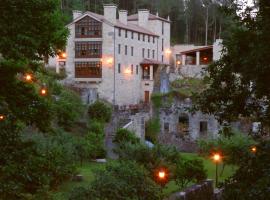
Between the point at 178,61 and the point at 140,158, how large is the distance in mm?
59220

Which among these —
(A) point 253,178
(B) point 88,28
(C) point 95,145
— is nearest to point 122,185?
(A) point 253,178

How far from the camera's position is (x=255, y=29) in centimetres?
1884

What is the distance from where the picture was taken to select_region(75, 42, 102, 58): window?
243 ft

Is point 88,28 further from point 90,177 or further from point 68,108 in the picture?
point 90,177

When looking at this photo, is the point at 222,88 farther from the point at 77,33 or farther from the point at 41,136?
the point at 77,33

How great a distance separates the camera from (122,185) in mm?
24453

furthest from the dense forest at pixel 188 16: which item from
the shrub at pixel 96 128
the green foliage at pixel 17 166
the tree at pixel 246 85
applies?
the green foliage at pixel 17 166

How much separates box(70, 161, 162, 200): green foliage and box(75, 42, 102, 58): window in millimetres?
48495

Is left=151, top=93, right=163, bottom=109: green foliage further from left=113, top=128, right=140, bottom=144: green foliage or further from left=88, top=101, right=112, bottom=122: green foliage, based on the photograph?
left=113, top=128, right=140, bottom=144: green foliage

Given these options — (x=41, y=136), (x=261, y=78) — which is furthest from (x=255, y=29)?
(x=41, y=136)

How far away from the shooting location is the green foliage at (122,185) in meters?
23.9

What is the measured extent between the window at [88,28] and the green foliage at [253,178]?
57.5m

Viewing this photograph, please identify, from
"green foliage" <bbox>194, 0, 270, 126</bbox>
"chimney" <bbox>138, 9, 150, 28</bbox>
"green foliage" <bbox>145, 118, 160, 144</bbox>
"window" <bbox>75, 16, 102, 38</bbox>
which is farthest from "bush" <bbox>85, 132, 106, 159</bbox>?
"chimney" <bbox>138, 9, 150, 28</bbox>

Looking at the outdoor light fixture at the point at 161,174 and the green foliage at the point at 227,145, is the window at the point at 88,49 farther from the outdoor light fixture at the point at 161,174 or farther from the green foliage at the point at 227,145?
the outdoor light fixture at the point at 161,174
